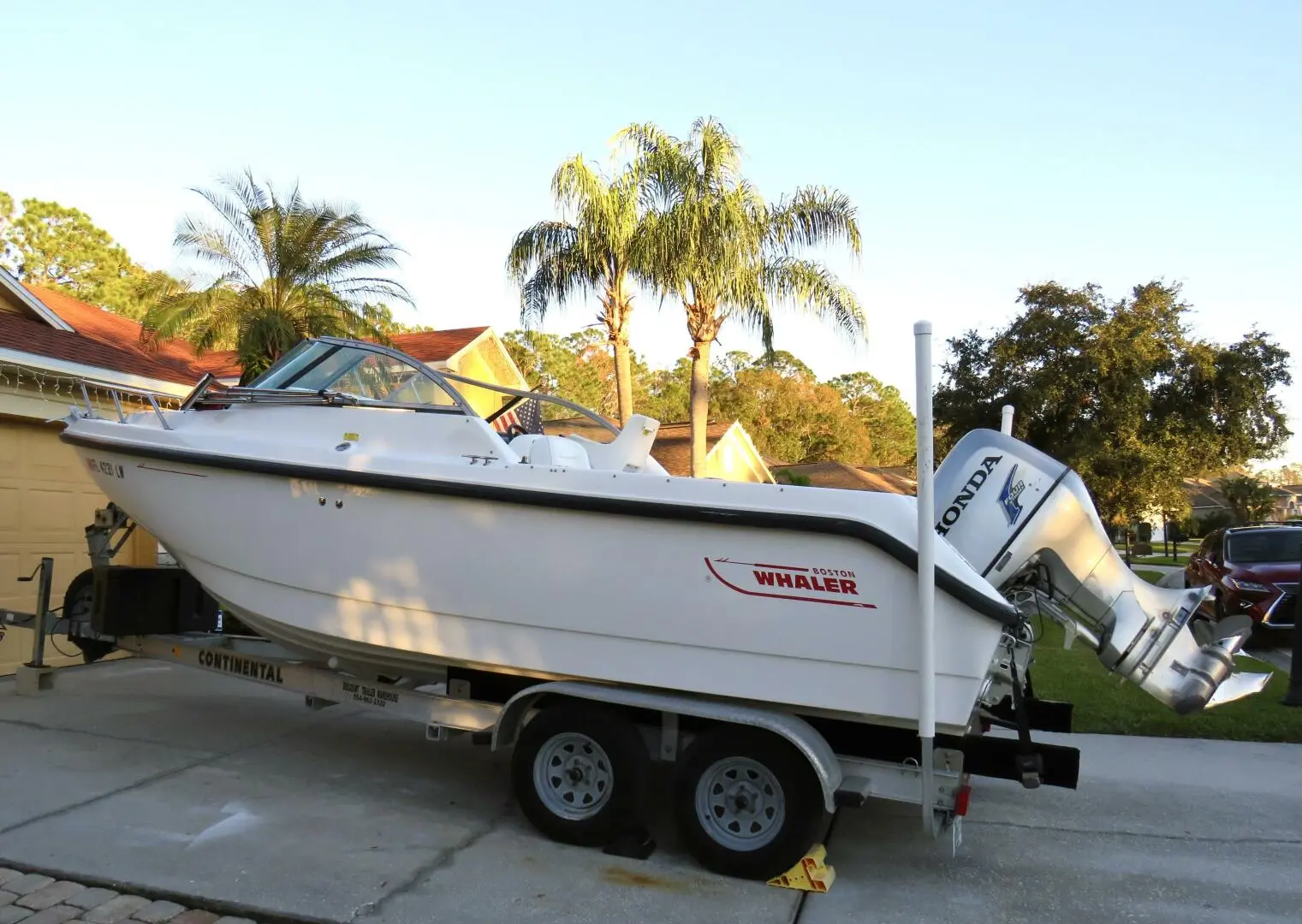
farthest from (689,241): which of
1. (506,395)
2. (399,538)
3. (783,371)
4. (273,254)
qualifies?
(783,371)

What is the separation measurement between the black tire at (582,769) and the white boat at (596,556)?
24cm

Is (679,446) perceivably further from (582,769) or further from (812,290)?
(582,769)

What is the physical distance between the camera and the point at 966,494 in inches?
187

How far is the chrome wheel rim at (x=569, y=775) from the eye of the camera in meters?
4.77

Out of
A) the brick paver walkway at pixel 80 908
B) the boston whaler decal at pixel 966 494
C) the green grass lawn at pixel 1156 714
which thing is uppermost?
the boston whaler decal at pixel 966 494

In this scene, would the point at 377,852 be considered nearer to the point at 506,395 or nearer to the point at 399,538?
the point at 399,538

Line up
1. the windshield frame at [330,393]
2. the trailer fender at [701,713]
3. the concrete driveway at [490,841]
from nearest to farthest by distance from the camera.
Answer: the concrete driveway at [490,841] < the trailer fender at [701,713] < the windshield frame at [330,393]

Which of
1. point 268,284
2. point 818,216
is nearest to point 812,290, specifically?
point 818,216

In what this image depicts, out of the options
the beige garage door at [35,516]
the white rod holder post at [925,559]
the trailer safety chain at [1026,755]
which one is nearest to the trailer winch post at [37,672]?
the beige garage door at [35,516]

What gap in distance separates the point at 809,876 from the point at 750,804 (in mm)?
394

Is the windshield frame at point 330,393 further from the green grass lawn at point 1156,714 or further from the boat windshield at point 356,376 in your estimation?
the green grass lawn at point 1156,714

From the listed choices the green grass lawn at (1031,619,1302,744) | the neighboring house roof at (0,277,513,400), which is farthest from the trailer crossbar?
the green grass lawn at (1031,619,1302,744)

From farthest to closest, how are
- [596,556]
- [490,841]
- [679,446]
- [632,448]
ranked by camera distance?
[679,446] → [632,448] → [490,841] → [596,556]

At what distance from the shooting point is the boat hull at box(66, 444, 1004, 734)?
4152 millimetres
